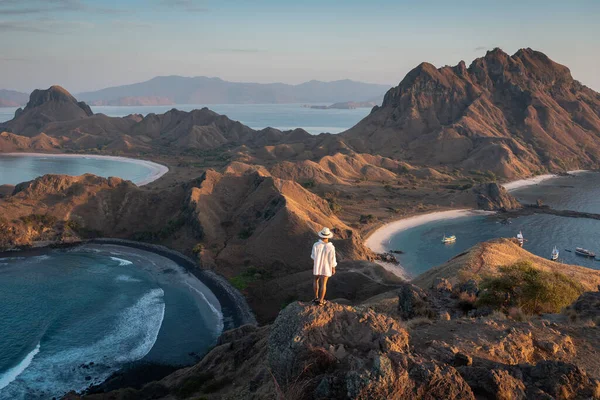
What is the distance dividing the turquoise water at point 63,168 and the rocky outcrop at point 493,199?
91200 millimetres

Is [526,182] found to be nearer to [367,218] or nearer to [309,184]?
[367,218]

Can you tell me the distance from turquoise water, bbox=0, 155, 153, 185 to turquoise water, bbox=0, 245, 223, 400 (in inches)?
2601

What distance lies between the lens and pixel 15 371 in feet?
109

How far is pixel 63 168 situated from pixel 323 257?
15300 centimetres

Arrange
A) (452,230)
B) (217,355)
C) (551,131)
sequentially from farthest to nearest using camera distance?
(551,131)
(452,230)
(217,355)

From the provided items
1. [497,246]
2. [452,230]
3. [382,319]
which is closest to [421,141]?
[452,230]

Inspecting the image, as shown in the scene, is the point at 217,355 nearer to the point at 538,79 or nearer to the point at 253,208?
the point at 253,208

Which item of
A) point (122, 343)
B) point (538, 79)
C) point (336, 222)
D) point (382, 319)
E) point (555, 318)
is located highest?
point (538, 79)

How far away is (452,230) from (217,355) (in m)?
64.8

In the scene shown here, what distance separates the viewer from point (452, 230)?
80.5 meters

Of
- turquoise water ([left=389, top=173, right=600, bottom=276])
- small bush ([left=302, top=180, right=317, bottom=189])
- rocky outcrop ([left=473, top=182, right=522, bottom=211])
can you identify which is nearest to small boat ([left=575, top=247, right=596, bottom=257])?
turquoise water ([left=389, top=173, right=600, bottom=276])

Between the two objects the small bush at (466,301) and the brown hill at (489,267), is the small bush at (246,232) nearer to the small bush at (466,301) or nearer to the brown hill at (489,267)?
the brown hill at (489,267)

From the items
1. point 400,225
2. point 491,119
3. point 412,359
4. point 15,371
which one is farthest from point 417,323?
point 491,119

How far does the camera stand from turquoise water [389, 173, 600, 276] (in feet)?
215
